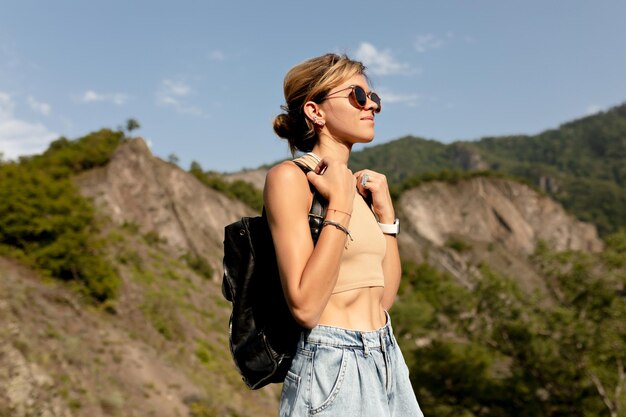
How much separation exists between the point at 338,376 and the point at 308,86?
4.13ft

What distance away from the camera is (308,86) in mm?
2449

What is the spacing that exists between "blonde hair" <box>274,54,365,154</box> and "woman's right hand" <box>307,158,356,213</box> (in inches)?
14.6

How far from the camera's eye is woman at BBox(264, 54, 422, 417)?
2.01 meters

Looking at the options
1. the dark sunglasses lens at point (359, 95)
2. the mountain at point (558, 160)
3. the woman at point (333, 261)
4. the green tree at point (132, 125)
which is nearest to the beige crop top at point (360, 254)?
the woman at point (333, 261)

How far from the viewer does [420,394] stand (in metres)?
24.7

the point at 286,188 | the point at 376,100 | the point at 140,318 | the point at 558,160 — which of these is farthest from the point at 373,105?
the point at 558,160

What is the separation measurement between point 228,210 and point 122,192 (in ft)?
37.7

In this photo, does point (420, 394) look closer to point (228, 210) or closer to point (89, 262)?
point (89, 262)

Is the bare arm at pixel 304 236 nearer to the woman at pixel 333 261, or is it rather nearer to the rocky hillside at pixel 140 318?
the woman at pixel 333 261

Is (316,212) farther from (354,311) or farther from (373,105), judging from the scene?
(373,105)

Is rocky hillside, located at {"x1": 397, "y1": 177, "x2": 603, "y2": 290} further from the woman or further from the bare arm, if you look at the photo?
the bare arm

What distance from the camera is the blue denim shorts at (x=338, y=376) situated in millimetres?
2010

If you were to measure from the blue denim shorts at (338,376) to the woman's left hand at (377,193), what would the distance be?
26.4 inches

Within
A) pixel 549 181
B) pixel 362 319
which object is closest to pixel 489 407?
pixel 362 319
